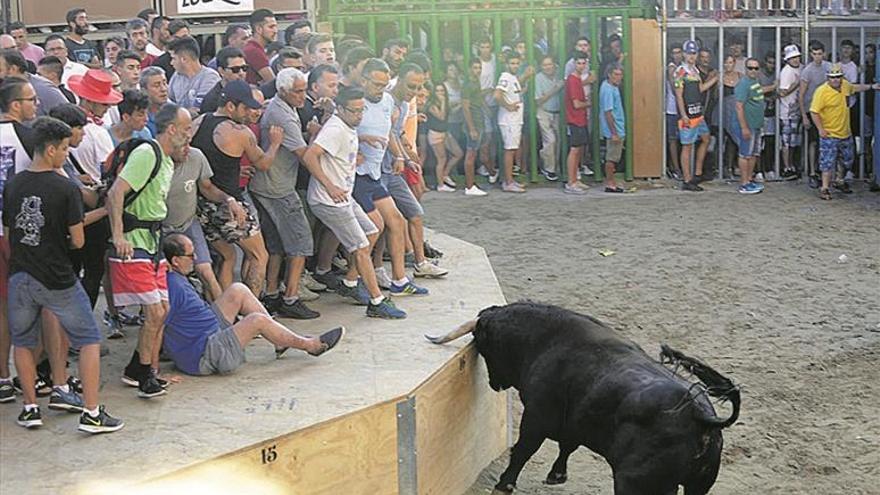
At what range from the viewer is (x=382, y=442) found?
21.9 feet

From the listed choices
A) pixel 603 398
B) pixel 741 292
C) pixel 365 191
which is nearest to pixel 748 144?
pixel 741 292

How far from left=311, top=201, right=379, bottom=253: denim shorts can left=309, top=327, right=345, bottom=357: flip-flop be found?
38.7 inches

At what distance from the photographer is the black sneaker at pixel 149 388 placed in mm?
6863

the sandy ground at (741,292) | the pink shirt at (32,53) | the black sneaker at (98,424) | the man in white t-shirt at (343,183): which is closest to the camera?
the black sneaker at (98,424)

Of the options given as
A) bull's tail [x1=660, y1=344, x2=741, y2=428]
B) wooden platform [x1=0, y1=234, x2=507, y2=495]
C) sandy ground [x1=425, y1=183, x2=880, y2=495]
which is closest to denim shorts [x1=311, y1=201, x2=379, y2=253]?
wooden platform [x1=0, y1=234, x2=507, y2=495]

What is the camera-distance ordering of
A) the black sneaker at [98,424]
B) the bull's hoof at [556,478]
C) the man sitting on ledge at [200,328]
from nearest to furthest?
the black sneaker at [98,424]
the man sitting on ledge at [200,328]
the bull's hoof at [556,478]

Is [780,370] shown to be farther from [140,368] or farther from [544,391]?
[140,368]

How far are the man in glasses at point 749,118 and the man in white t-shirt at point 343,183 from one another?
384 inches

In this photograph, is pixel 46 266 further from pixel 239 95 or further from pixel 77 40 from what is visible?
pixel 77 40

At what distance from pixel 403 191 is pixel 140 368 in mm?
3333

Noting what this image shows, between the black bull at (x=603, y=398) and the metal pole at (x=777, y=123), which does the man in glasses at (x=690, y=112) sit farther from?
A: the black bull at (x=603, y=398)

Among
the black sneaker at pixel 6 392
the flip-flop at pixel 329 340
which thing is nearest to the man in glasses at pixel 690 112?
the flip-flop at pixel 329 340

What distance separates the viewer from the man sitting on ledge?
7195 millimetres

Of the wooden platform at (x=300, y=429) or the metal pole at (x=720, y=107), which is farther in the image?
the metal pole at (x=720, y=107)
